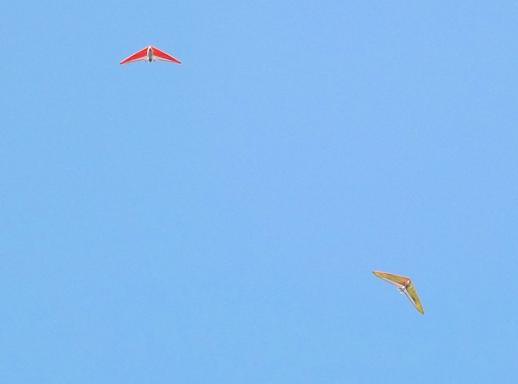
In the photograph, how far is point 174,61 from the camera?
127312mm

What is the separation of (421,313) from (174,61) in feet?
143

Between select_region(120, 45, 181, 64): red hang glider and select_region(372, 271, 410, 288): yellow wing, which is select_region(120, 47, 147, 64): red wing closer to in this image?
select_region(120, 45, 181, 64): red hang glider

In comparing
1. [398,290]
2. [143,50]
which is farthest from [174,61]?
[398,290]

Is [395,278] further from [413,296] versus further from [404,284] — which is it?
[413,296]

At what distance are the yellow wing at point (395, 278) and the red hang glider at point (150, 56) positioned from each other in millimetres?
36025

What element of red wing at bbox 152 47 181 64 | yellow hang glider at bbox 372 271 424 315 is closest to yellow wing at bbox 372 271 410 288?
yellow hang glider at bbox 372 271 424 315

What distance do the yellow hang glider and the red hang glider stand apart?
1437 inches

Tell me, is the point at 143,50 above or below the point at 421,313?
above

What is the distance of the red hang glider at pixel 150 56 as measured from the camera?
12544 centimetres

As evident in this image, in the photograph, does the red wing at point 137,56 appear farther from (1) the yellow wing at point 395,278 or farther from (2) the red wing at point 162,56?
(1) the yellow wing at point 395,278

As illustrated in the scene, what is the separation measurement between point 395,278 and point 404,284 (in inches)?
74.3

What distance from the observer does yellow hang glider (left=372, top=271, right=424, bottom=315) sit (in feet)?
411

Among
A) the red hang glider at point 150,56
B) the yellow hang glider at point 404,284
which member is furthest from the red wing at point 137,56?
the yellow hang glider at point 404,284

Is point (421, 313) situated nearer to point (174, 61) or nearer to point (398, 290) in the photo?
point (398, 290)
